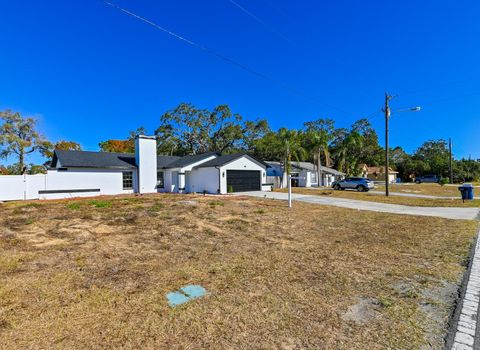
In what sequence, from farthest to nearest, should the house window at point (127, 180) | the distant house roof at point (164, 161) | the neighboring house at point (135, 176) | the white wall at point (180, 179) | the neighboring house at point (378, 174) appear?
the neighboring house at point (378, 174) < the distant house roof at point (164, 161) < the white wall at point (180, 179) < the house window at point (127, 180) < the neighboring house at point (135, 176)

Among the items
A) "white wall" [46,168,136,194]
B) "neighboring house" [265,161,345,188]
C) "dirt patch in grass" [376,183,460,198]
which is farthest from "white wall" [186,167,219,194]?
"dirt patch in grass" [376,183,460,198]

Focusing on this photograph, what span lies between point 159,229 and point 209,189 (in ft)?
52.4

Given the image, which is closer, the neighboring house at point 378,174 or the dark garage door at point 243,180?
the dark garage door at point 243,180

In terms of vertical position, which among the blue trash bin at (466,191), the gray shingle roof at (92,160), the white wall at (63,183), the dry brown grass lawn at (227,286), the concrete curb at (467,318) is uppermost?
the gray shingle roof at (92,160)

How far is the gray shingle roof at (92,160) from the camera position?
20891 millimetres

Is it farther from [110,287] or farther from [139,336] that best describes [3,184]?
[139,336]

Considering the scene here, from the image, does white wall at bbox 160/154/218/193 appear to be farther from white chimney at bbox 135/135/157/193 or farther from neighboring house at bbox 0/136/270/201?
white chimney at bbox 135/135/157/193

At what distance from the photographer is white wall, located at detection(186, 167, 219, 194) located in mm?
23703

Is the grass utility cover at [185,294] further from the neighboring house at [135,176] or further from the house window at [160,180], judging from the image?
the house window at [160,180]

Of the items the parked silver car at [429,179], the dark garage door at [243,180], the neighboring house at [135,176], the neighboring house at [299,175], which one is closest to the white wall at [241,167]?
the neighboring house at [135,176]

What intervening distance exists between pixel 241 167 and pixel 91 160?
13.2m

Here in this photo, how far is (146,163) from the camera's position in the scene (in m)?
24.1

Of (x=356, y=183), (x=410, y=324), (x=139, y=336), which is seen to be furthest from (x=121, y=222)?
(x=356, y=183)

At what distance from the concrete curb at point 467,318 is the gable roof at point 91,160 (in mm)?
23179
